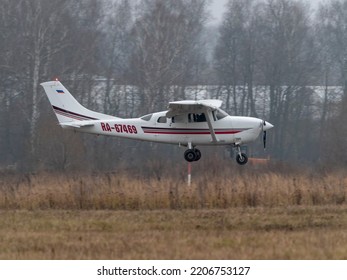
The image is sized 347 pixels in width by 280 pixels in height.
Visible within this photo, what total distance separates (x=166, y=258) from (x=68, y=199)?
7728 millimetres

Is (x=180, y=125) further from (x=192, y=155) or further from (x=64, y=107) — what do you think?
(x=64, y=107)

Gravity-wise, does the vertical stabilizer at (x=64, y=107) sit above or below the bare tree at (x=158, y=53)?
below

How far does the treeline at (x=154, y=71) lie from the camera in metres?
44.8

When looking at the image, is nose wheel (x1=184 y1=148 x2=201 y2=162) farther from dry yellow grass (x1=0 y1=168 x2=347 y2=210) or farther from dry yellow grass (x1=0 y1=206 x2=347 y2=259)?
dry yellow grass (x1=0 y1=206 x2=347 y2=259)

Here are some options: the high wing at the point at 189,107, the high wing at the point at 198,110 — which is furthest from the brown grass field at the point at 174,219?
the high wing at the point at 198,110

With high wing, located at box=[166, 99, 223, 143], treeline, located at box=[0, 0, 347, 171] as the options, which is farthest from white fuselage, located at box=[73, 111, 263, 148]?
treeline, located at box=[0, 0, 347, 171]

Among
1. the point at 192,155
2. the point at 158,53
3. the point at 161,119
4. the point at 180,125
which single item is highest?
the point at 158,53

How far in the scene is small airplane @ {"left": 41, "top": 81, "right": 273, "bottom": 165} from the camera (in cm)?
2936

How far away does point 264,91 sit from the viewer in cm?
5816

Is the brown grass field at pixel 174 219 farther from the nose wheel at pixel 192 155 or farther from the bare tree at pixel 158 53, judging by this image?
the bare tree at pixel 158 53

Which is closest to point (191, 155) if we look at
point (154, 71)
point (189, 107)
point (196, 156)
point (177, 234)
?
point (196, 156)

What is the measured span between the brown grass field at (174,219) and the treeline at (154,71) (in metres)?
16.0

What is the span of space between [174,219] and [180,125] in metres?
11.1

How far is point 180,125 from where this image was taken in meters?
29.6
